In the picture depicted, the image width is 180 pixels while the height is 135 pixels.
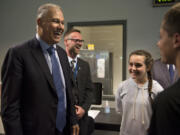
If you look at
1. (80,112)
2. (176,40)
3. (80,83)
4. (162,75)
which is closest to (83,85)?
(80,83)

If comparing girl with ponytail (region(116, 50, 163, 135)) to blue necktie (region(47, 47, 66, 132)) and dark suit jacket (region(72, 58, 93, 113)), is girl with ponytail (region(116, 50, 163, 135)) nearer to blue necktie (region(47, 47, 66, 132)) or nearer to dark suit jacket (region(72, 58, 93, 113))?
dark suit jacket (region(72, 58, 93, 113))

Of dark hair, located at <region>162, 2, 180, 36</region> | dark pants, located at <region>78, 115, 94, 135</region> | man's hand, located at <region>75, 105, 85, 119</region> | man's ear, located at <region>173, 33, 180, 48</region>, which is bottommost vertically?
dark pants, located at <region>78, 115, 94, 135</region>

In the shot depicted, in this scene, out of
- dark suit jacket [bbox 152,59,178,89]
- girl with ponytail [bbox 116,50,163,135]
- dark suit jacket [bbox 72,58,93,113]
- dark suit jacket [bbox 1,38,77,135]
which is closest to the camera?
dark suit jacket [bbox 1,38,77,135]

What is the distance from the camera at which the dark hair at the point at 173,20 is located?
0.71m

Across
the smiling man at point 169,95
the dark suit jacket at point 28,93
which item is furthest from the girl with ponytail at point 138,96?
the smiling man at point 169,95

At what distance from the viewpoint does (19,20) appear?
161 inches

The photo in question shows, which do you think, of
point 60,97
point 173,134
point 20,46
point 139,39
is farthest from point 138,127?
point 139,39

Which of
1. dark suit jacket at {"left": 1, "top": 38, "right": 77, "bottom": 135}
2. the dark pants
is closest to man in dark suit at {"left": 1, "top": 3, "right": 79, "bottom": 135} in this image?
dark suit jacket at {"left": 1, "top": 38, "right": 77, "bottom": 135}

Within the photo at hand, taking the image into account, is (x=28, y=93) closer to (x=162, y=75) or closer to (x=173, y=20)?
(x=173, y=20)

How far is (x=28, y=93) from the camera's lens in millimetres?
1206

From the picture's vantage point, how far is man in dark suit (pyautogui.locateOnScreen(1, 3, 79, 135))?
1156 mm

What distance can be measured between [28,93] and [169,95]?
889mm

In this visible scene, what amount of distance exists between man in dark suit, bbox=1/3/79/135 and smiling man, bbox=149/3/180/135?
752 millimetres

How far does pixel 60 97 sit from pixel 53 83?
0.13m
